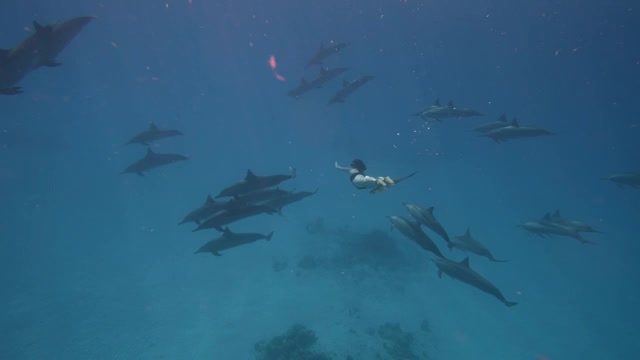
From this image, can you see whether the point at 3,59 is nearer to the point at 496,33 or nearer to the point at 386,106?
the point at 496,33

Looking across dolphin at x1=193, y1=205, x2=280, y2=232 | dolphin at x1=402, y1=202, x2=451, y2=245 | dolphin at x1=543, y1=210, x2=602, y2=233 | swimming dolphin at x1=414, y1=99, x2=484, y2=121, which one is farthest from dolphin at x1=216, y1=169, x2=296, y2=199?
dolphin at x1=543, y1=210, x2=602, y2=233

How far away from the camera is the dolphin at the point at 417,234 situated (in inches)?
258

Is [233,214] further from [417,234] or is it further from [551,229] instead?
[551,229]

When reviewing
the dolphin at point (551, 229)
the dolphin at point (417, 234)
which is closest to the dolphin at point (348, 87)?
the dolphin at point (551, 229)

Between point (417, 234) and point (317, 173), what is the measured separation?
48004 mm

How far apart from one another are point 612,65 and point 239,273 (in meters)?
38.1

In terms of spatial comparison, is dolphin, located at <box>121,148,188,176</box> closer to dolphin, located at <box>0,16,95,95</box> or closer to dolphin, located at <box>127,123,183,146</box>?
dolphin, located at <box>127,123,183,146</box>

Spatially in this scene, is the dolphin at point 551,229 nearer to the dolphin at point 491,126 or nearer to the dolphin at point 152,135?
the dolphin at point 491,126

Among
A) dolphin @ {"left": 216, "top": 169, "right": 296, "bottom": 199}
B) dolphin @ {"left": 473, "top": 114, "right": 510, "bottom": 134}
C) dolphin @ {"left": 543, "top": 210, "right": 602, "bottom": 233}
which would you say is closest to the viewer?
dolphin @ {"left": 216, "top": 169, "right": 296, "bottom": 199}

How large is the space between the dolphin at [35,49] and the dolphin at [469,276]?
9095 millimetres

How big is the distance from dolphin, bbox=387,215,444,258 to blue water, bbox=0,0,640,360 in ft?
33.9

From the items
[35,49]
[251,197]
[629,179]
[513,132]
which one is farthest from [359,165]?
[629,179]

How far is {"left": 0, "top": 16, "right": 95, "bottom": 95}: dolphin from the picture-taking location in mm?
5940

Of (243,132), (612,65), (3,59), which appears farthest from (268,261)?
(243,132)
